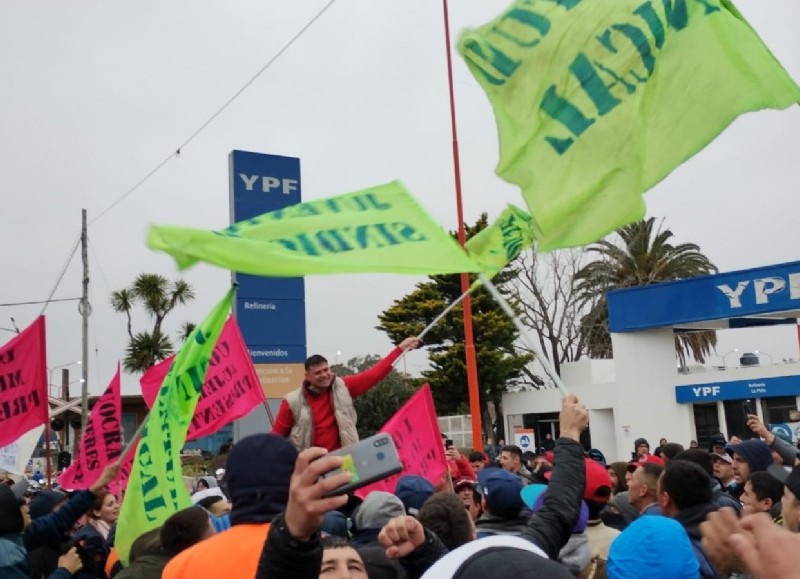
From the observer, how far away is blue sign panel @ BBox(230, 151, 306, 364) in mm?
15242

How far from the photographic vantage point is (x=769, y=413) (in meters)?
24.1

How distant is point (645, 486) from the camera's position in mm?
5762

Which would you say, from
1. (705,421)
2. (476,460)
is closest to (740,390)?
(705,421)

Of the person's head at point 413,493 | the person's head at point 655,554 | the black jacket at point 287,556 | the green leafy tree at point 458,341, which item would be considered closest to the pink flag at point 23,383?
the person's head at point 413,493

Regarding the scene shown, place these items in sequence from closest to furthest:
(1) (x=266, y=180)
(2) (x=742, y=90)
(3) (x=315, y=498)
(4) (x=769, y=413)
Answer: (3) (x=315, y=498) → (2) (x=742, y=90) → (1) (x=266, y=180) → (4) (x=769, y=413)

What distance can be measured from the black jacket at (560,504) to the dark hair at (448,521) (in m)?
0.55

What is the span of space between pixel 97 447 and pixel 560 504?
21.4 ft

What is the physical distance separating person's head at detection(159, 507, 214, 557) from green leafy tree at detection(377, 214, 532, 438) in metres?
34.7

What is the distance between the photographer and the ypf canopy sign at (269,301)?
50.0 ft

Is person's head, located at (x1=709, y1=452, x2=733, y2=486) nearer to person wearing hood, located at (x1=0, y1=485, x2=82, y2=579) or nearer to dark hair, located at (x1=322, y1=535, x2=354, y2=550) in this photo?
person wearing hood, located at (x1=0, y1=485, x2=82, y2=579)

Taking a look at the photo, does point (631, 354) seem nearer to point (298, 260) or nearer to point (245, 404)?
point (245, 404)

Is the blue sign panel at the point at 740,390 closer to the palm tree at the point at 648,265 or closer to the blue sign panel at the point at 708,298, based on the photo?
the blue sign panel at the point at 708,298

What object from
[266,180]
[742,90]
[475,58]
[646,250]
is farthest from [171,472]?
[646,250]

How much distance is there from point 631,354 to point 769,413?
162 inches
